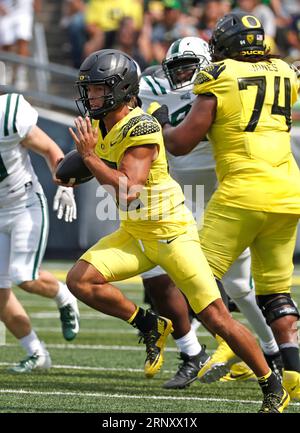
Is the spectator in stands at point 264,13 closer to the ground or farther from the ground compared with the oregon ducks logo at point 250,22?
closer to the ground

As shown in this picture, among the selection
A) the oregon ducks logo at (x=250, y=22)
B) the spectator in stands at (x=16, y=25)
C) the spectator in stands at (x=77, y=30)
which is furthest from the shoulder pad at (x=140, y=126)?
the spectator in stands at (x=77, y=30)

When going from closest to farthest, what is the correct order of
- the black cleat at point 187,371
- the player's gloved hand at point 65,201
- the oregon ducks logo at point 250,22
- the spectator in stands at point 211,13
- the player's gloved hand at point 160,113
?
the oregon ducks logo at point 250,22 < the player's gloved hand at point 160,113 < the black cleat at point 187,371 < the player's gloved hand at point 65,201 < the spectator in stands at point 211,13

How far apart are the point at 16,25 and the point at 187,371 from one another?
27.1ft

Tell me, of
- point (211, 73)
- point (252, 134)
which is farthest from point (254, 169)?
point (211, 73)

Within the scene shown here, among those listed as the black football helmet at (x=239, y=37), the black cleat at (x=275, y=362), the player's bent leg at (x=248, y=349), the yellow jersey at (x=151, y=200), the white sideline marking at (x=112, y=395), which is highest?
the black football helmet at (x=239, y=37)

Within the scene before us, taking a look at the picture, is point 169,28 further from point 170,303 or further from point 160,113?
point 160,113

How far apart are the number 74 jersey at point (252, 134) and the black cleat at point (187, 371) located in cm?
111

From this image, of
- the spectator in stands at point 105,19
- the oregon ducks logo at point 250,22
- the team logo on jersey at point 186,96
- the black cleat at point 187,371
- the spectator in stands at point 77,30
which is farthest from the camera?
the spectator in stands at point 77,30

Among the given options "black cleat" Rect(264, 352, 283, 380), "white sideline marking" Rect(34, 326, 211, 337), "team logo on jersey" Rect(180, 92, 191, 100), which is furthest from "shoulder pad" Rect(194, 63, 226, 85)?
"white sideline marking" Rect(34, 326, 211, 337)

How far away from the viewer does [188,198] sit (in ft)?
20.0

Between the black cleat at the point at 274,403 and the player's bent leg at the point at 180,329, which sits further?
the player's bent leg at the point at 180,329

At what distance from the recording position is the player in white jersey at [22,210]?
5.84 m

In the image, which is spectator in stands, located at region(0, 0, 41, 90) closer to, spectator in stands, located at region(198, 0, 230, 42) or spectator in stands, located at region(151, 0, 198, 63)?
spectator in stands, located at region(151, 0, 198, 63)

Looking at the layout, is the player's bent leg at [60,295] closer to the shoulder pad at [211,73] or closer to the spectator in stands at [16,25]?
the shoulder pad at [211,73]
